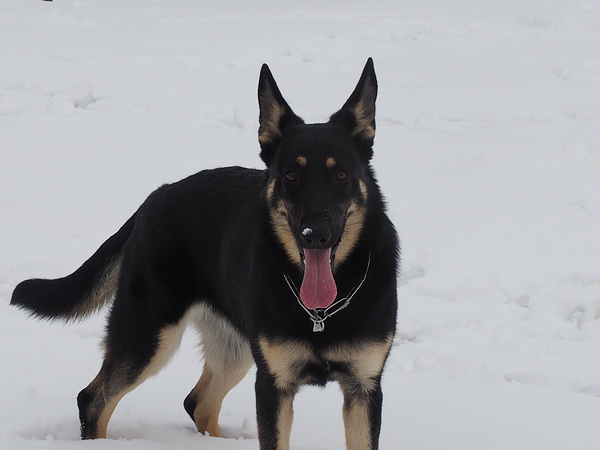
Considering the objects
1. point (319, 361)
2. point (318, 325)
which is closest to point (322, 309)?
point (318, 325)

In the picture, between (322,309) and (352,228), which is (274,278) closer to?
(322,309)

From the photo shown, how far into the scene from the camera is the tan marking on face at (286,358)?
11.3ft

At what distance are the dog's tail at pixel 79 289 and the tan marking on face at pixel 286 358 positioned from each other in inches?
54.8

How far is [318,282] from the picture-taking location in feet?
10.9

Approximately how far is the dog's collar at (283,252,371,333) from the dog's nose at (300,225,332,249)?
0.36 m

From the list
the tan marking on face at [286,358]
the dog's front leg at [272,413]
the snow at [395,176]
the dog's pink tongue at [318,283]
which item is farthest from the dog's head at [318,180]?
the snow at [395,176]

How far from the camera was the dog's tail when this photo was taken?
4395 millimetres

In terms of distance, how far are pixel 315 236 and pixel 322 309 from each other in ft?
1.45

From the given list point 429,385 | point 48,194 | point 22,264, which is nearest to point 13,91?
point 48,194

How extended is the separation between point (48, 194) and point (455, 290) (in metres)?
4.45

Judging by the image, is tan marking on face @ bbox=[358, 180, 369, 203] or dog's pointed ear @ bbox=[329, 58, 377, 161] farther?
dog's pointed ear @ bbox=[329, 58, 377, 161]

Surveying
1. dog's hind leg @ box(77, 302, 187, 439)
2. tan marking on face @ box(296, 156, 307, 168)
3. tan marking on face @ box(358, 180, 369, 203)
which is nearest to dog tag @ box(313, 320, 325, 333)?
tan marking on face @ box(358, 180, 369, 203)

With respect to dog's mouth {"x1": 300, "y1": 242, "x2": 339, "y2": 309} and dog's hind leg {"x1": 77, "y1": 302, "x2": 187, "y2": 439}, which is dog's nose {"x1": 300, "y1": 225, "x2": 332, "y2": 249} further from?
dog's hind leg {"x1": 77, "y1": 302, "x2": 187, "y2": 439}

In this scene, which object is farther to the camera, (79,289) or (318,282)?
(79,289)
